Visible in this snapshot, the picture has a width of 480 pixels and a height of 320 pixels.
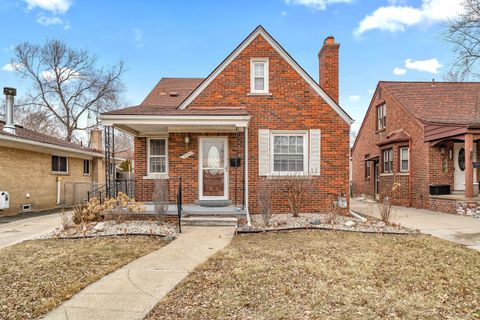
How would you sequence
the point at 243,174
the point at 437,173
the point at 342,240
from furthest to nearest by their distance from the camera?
the point at 437,173
the point at 243,174
the point at 342,240

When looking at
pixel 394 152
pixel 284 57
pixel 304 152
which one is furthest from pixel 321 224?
pixel 394 152

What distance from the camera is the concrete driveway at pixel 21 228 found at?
807cm

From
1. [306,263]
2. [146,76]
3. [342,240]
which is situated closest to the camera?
[306,263]

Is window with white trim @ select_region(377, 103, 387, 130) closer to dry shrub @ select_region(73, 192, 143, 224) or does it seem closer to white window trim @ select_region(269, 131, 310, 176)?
white window trim @ select_region(269, 131, 310, 176)

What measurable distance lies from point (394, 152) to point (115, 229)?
44.3 feet

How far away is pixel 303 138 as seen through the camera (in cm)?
1082

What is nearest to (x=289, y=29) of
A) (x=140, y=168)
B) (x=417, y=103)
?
(x=417, y=103)

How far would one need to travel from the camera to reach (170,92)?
44.0 feet

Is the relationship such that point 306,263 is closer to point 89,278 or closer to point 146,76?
point 89,278

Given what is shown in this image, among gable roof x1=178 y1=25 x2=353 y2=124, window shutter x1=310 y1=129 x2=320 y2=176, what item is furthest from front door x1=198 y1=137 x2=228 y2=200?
window shutter x1=310 y1=129 x2=320 y2=176

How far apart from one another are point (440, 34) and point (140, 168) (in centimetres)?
1377

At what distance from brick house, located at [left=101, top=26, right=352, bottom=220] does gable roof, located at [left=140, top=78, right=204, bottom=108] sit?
2.01 metres

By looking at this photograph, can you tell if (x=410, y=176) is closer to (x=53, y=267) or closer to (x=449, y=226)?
(x=449, y=226)

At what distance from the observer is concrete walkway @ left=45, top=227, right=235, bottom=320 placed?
3.68 metres
